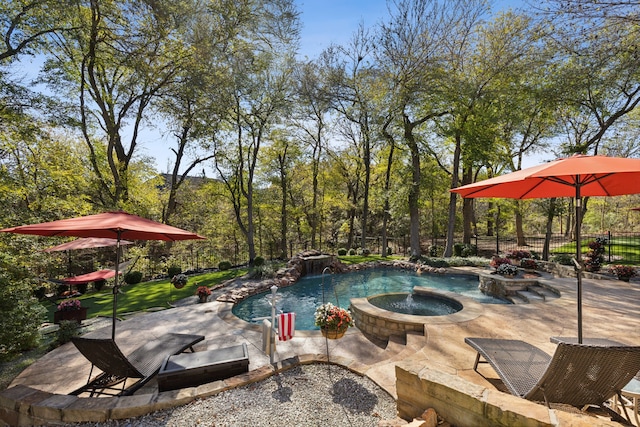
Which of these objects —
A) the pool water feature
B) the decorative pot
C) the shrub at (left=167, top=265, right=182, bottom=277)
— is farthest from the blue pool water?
the shrub at (left=167, top=265, right=182, bottom=277)

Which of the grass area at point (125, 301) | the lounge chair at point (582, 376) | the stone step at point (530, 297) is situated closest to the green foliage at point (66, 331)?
the grass area at point (125, 301)

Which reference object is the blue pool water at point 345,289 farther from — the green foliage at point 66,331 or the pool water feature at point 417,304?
the green foliage at point 66,331

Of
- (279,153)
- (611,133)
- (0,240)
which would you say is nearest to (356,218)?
(279,153)

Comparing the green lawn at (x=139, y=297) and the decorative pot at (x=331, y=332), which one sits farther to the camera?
the green lawn at (x=139, y=297)

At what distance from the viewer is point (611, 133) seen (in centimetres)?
1602

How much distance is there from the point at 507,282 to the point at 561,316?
293 centimetres

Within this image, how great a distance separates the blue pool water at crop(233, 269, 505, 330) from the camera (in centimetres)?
838

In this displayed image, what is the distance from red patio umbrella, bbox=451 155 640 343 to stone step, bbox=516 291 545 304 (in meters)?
4.06

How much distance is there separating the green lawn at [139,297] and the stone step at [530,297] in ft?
32.7

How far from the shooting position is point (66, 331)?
207 inches

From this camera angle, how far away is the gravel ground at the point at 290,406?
295 cm

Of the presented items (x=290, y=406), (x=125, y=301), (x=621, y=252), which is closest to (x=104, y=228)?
(x=290, y=406)

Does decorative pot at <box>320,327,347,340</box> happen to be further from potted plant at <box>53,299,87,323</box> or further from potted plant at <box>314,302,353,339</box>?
potted plant at <box>53,299,87,323</box>

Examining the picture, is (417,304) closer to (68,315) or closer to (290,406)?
(290,406)
